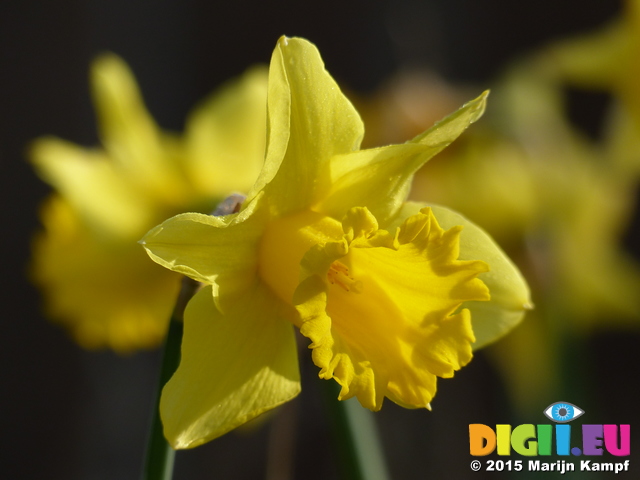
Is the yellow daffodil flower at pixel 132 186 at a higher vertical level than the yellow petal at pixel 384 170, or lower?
higher

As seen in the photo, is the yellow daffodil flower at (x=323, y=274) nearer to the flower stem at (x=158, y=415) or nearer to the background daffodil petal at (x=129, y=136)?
the flower stem at (x=158, y=415)

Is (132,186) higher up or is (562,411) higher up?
(132,186)

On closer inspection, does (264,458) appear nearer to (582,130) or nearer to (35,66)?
(35,66)

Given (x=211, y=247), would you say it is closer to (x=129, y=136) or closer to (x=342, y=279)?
(x=342, y=279)

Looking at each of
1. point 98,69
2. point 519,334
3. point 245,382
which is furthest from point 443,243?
point 519,334

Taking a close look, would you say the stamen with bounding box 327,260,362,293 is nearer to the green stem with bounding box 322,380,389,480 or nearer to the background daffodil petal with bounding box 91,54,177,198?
Answer: the green stem with bounding box 322,380,389,480

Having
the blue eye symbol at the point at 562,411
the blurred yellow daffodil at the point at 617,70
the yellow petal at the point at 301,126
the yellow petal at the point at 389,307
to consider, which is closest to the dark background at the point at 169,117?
the blurred yellow daffodil at the point at 617,70

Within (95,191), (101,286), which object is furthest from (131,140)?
(101,286)
